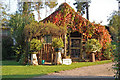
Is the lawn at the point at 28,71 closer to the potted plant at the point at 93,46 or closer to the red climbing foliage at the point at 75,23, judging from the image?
the potted plant at the point at 93,46

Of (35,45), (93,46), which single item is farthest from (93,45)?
(35,45)

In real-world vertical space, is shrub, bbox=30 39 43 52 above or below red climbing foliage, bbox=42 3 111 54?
below

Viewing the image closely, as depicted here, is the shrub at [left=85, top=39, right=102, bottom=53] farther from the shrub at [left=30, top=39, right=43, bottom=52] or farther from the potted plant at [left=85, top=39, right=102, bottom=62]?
the shrub at [left=30, top=39, right=43, bottom=52]

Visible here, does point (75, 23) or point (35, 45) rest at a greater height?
point (75, 23)

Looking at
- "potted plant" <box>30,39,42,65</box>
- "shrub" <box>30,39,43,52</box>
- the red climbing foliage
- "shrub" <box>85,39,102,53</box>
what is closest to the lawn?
"potted plant" <box>30,39,42,65</box>

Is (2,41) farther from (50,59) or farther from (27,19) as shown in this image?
(50,59)

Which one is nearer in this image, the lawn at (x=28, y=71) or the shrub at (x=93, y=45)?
the lawn at (x=28, y=71)

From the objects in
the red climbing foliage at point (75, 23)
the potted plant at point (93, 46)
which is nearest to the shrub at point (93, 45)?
the potted plant at point (93, 46)

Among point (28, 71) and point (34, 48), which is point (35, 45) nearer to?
point (34, 48)

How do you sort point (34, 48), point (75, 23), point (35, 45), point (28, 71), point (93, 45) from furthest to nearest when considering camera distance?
1. point (75, 23)
2. point (93, 45)
3. point (34, 48)
4. point (35, 45)
5. point (28, 71)

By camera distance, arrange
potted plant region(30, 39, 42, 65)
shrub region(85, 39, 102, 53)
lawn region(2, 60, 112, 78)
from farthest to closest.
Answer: shrub region(85, 39, 102, 53) → potted plant region(30, 39, 42, 65) → lawn region(2, 60, 112, 78)

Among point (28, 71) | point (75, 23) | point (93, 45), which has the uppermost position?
point (75, 23)

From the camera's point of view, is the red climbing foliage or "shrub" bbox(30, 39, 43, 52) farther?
the red climbing foliage

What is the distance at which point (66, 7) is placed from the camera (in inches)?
463
